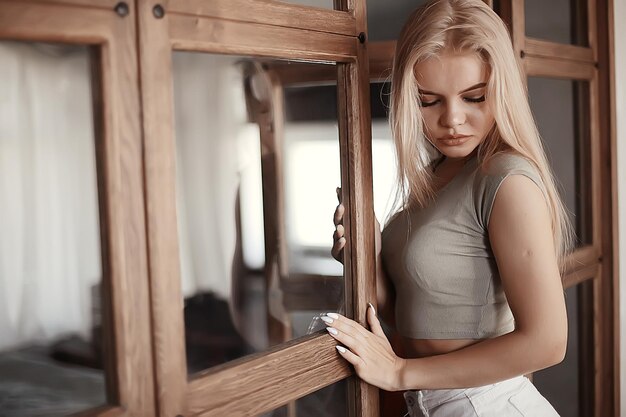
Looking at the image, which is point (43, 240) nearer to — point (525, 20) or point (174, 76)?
point (174, 76)

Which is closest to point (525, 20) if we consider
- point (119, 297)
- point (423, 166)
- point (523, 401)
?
point (423, 166)

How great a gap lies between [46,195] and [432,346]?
2.68 ft

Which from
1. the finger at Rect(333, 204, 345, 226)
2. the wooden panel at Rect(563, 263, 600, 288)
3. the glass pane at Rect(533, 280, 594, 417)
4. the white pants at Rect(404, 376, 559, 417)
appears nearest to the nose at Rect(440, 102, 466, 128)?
the finger at Rect(333, 204, 345, 226)

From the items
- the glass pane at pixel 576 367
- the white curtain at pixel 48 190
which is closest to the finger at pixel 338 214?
the white curtain at pixel 48 190

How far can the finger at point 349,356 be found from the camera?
4.29ft

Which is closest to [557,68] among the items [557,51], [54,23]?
[557,51]

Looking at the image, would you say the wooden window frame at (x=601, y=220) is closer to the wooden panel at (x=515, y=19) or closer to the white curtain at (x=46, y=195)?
the wooden panel at (x=515, y=19)

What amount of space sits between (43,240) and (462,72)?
761 millimetres

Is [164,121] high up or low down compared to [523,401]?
up

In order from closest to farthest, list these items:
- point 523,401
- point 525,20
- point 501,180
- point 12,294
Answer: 1. point 12,294
2. point 501,180
3. point 523,401
4. point 525,20

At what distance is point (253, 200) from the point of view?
118 centimetres

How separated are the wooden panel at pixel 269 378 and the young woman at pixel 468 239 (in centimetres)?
5

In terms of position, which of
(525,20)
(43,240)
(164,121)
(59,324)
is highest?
(525,20)

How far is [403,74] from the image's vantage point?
134 cm
